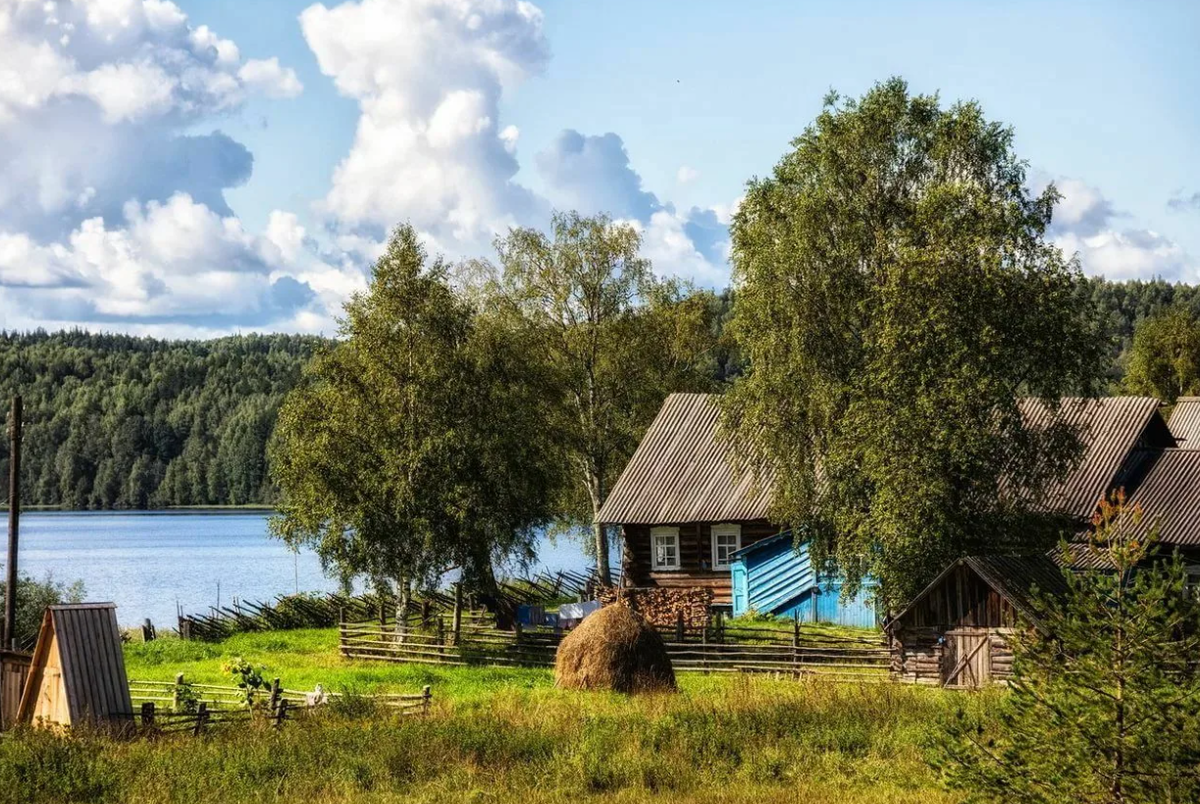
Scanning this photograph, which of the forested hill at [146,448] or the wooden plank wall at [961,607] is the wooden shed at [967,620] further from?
the forested hill at [146,448]

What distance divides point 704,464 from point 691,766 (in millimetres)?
24831

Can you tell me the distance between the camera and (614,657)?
92.4ft

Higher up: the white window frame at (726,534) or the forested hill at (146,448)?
the forested hill at (146,448)

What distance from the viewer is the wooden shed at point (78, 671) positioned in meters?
22.6

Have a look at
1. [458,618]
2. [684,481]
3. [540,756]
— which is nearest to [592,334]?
[684,481]

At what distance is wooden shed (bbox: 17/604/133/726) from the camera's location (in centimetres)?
2259

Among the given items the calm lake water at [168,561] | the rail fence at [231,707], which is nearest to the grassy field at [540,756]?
the rail fence at [231,707]

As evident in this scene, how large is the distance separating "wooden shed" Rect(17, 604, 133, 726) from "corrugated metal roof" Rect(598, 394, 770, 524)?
Answer: 68.4 ft

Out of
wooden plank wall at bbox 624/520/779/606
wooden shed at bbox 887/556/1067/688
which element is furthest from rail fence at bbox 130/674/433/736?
wooden plank wall at bbox 624/520/779/606

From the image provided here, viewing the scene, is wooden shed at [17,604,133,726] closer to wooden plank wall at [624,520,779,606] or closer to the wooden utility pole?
the wooden utility pole

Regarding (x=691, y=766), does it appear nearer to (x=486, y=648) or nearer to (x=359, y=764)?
(x=359, y=764)

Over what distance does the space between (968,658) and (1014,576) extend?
6.91 feet

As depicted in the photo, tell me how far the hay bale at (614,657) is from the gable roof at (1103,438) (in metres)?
15.3

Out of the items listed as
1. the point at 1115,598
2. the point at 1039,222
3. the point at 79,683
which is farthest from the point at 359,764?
the point at 1039,222
